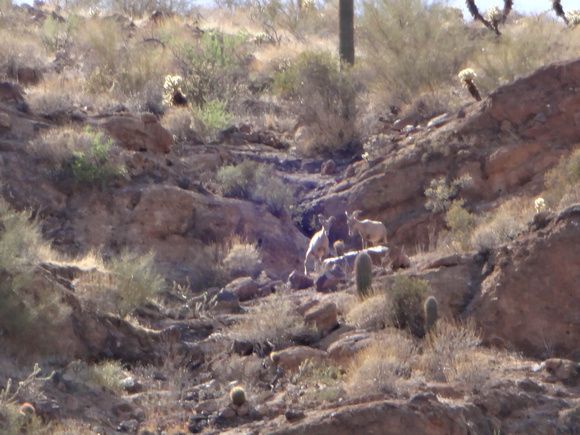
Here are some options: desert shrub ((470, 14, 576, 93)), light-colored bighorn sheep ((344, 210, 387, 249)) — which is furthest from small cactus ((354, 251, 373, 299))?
desert shrub ((470, 14, 576, 93))

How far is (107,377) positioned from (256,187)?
7.95 metres

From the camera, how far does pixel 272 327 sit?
9078mm

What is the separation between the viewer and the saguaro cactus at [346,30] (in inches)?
798

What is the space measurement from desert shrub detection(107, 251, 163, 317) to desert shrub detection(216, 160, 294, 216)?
4.61 m

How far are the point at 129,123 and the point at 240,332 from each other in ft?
23.0

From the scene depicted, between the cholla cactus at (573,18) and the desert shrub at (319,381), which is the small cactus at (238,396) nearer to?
the desert shrub at (319,381)

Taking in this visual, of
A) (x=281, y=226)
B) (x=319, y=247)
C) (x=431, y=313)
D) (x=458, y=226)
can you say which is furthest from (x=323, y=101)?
(x=431, y=313)

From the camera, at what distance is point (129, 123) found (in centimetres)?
1507

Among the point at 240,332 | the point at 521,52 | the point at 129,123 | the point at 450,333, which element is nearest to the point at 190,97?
the point at 129,123

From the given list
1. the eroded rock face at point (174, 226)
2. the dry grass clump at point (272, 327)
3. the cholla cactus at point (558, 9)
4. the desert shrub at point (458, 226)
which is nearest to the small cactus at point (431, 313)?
the dry grass clump at point (272, 327)

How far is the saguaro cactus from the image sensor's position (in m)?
20.3

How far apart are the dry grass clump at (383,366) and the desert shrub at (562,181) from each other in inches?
142

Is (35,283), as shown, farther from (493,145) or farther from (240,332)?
(493,145)

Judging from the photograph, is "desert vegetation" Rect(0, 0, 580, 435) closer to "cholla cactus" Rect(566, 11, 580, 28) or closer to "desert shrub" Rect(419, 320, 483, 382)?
"desert shrub" Rect(419, 320, 483, 382)
